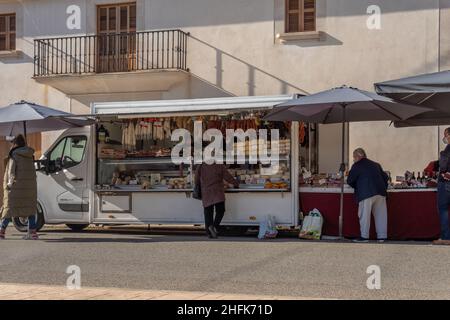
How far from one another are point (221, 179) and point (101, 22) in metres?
7.40

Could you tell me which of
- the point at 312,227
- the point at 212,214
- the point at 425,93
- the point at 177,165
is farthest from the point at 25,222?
the point at 425,93

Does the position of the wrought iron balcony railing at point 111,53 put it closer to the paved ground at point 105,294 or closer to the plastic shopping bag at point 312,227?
the plastic shopping bag at point 312,227

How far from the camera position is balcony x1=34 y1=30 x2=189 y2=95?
58.0ft

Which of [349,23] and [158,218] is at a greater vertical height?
[349,23]

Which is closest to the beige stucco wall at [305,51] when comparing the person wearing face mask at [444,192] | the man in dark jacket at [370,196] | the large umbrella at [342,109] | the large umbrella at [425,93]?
the large umbrella at [425,93]

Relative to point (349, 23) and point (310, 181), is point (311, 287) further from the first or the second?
point (349, 23)

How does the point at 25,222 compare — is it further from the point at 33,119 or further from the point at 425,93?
the point at 425,93

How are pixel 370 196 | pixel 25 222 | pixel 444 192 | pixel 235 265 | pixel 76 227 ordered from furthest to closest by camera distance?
pixel 76 227
pixel 25 222
pixel 370 196
pixel 444 192
pixel 235 265

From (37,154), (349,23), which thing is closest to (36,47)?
(37,154)

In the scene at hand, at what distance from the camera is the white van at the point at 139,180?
13.2 metres

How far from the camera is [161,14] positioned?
17.9m

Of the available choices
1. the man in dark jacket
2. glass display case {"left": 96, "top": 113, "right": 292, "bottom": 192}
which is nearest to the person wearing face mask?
the man in dark jacket

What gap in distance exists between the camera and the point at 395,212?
12.5 metres

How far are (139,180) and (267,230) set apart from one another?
290 centimetres
